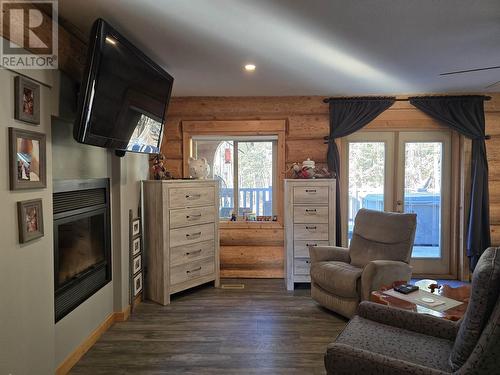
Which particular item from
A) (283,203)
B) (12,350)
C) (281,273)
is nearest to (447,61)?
(283,203)

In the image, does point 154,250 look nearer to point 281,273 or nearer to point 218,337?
point 218,337

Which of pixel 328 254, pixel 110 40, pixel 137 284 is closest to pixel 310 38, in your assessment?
pixel 110 40

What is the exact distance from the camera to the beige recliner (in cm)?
301

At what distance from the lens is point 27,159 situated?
1.85m

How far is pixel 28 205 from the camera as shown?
1859 millimetres

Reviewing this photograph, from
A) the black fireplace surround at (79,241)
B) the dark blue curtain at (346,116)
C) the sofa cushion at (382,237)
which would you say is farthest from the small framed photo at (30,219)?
the dark blue curtain at (346,116)

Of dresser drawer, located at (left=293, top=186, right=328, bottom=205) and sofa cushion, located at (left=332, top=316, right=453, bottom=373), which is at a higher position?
dresser drawer, located at (left=293, top=186, right=328, bottom=205)

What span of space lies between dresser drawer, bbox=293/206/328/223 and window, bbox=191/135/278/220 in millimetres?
645

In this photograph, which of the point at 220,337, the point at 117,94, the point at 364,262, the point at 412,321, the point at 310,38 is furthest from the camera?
the point at 364,262

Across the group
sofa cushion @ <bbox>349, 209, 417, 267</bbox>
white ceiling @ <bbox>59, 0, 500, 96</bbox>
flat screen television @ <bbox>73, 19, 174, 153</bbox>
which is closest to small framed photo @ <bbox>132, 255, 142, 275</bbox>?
flat screen television @ <bbox>73, 19, 174, 153</bbox>

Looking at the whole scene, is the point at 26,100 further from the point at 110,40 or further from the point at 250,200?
the point at 250,200

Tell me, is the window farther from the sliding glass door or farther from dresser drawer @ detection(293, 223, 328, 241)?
the sliding glass door

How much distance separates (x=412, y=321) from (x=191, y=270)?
245 cm

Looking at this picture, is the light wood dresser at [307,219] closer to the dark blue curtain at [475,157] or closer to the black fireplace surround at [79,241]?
the dark blue curtain at [475,157]
